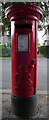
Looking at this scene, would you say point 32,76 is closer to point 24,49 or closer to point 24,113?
point 24,49

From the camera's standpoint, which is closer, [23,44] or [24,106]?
[23,44]

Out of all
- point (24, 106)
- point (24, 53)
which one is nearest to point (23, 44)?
point (24, 53)

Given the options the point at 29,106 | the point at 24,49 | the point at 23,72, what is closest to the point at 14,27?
the point at 24,49

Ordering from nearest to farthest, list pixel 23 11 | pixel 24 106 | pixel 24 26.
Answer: pixel 23 11, pixel 24 26, pixel 24 106

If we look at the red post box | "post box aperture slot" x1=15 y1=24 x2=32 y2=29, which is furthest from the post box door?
"post box aperture slot" x1=15 y1=24 x2=32 y2=29

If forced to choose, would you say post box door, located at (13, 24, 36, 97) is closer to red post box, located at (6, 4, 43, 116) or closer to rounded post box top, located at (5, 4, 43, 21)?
red post box, located at (6, 4, 43, 116)

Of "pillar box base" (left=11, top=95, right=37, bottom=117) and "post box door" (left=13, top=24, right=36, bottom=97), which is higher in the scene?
"post box door" (left=13, top=24, right=36, bottom=97)

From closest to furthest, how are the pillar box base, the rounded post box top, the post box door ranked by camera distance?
the rounded post box top, the post box door, the pillar box base

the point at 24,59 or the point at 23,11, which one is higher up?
the point at 23,11

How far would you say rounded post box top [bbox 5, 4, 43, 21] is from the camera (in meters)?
2.28

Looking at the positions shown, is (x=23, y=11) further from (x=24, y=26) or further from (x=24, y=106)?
(x=24, y=106)

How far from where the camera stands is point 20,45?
251 cm

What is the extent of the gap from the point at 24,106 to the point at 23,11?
1954 millimetres

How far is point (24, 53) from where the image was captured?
249cm
